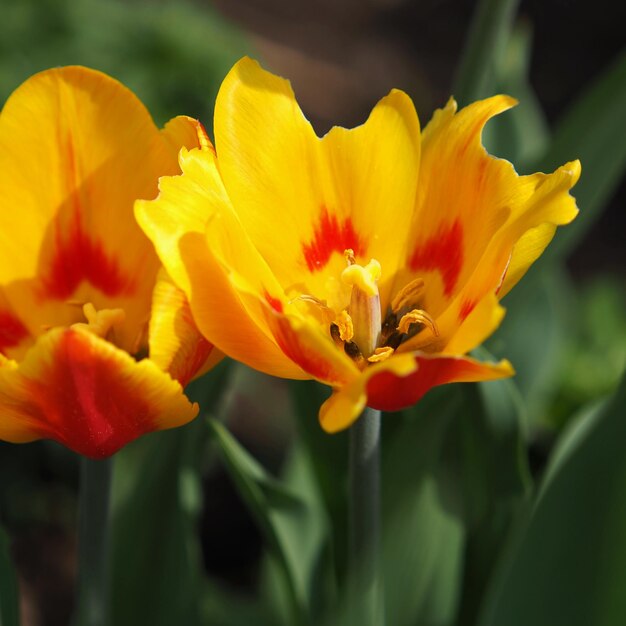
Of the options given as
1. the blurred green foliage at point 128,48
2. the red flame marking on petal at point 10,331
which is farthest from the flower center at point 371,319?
the blurred green foliage at point 128,48

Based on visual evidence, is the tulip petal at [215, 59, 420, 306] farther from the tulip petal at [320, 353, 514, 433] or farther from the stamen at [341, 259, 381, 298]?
the tulip petal at [320, 353, 514, 433]

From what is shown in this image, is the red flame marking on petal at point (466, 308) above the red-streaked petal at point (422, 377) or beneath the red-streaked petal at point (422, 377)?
above

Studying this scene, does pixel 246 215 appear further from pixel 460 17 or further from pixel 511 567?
pixel 460 17

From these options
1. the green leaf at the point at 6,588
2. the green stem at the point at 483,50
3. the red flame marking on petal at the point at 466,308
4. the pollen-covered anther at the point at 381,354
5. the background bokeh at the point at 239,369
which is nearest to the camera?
the red flame marking on petal at the point at 466,308

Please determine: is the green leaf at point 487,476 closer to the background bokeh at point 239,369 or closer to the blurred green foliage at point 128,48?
the background bokeh at point 239,369

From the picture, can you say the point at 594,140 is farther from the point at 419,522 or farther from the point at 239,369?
the point at 239,369

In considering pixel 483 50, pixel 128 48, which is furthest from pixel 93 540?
pixel 128 48
